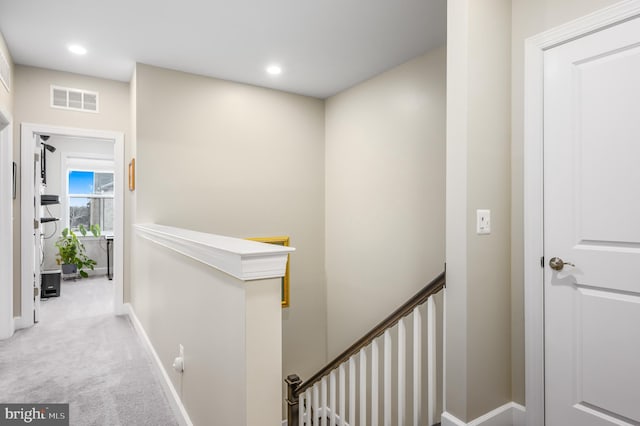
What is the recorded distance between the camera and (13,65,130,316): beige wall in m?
3.54

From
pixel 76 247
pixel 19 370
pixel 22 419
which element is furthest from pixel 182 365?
pixel 76 247

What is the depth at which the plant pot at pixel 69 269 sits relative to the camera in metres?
6.15

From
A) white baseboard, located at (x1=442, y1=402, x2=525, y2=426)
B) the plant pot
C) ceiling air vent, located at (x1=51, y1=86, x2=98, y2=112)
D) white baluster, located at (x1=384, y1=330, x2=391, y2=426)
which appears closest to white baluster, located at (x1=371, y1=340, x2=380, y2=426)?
white baluster, located at (x1=384, y1=330, x2=391, y2=426)

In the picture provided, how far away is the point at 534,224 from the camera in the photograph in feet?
5.87

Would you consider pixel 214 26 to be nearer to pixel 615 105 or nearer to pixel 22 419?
pixel 615 105

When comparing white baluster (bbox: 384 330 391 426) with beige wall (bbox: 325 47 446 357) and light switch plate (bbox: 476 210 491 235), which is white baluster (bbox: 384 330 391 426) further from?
beige wall (bbox: 325 47 446 357)

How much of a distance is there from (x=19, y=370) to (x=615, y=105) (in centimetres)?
408

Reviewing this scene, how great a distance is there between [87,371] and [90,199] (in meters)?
5.40

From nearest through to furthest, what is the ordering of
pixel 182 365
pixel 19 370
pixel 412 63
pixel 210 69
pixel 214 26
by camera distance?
pixel 182 365 → pixel 19 370 → pixel 214 26 → pixel 412 63 → pixel 210 69

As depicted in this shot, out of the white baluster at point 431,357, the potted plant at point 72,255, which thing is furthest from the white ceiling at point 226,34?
the potted plant at point 72,255

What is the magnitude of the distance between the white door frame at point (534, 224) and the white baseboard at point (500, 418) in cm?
6

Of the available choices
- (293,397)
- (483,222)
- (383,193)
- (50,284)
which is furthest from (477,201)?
(50,284)

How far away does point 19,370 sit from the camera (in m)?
2.64

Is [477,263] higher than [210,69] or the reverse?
the reverse
